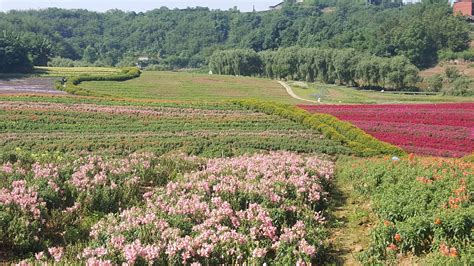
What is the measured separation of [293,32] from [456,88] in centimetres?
9681

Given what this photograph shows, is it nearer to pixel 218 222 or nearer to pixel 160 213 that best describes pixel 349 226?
pixel 218 222

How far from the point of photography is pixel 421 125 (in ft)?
90.1

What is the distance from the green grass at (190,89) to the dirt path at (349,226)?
37329 mm

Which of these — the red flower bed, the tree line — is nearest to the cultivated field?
the red flower bed

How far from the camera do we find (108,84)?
2438 inches

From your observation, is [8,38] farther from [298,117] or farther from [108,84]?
[298,117]

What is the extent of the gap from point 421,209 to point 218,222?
384 centimetres

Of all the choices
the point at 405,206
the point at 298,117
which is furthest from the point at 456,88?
the point at 405,206

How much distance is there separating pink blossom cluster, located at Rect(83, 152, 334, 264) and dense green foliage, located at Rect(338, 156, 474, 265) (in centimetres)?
126

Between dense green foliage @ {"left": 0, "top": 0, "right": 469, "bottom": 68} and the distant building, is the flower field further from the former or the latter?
the distant building

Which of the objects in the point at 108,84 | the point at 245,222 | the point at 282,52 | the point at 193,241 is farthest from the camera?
the point at 282,52

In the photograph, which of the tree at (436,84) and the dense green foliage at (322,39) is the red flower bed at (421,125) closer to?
the tree at (436,84)

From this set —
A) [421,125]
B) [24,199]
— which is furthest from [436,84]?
[24,199]

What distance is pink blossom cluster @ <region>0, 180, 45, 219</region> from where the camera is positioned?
9.16 meters
